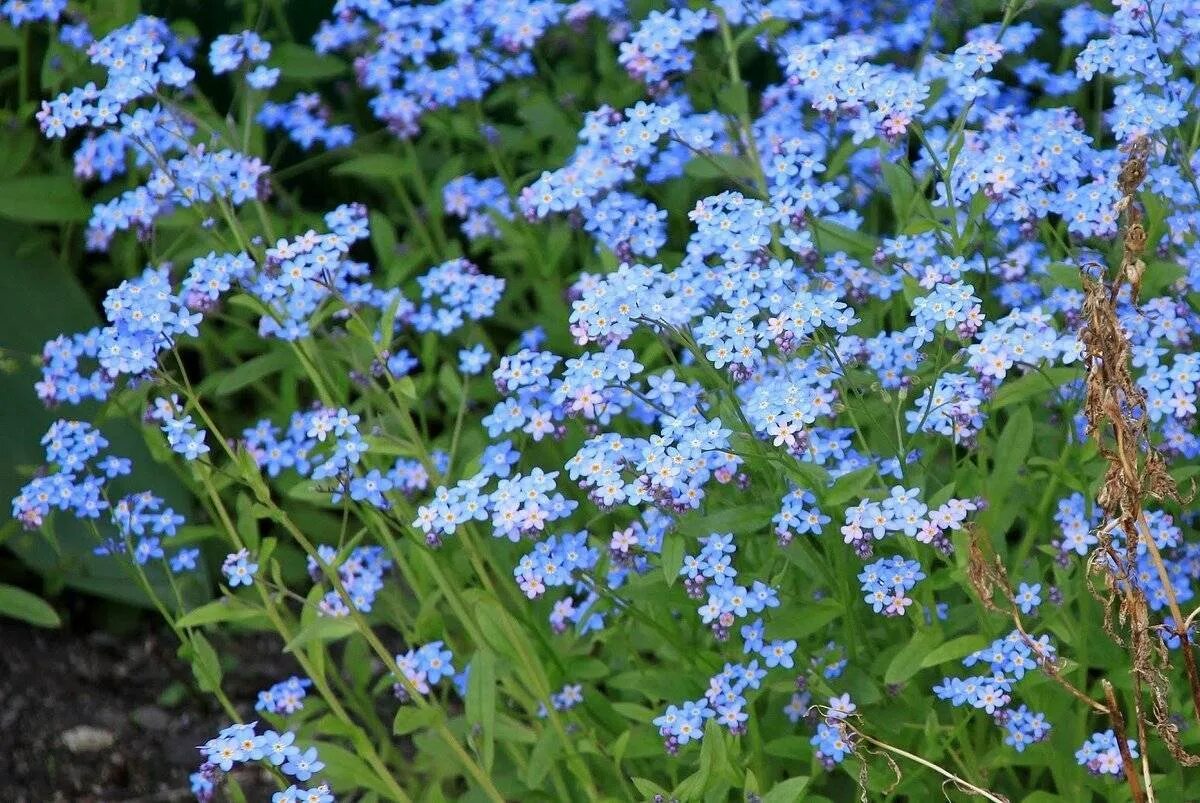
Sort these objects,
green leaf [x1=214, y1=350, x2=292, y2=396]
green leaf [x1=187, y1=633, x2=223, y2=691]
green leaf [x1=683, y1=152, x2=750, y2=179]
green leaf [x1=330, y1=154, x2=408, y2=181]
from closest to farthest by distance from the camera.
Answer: green leaf [x1=187, y1=633, x2=223, y2=691]
green leaf [x1=683, y1=152, x2=750, y2=179]
green leaf [x1=214, y1=350, x2=292, y2=396]
green leaf [x1=330, y1=154, x2=408, y2=181]

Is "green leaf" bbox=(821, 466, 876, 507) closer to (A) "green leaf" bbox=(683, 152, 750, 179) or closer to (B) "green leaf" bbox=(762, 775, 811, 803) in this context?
(B) "green leaf" bbox=(762, 775, 811, 803)

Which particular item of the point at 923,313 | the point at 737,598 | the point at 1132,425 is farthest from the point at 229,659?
the point at 1132,425

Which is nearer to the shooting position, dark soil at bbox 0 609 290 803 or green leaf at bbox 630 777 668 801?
green leaf at bbox 630 777 668 801

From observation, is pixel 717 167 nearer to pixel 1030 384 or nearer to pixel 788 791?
pixel 1030 384

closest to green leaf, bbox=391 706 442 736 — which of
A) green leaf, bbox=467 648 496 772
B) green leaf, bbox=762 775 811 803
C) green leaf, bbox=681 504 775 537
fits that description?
green leaf, bbox=467 648 496 772

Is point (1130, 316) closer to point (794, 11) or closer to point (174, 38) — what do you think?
point (794, 11)

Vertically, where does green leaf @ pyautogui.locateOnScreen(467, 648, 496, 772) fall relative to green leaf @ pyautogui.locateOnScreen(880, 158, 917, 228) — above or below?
below

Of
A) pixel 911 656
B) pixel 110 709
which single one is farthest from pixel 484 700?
pixel 110 709
